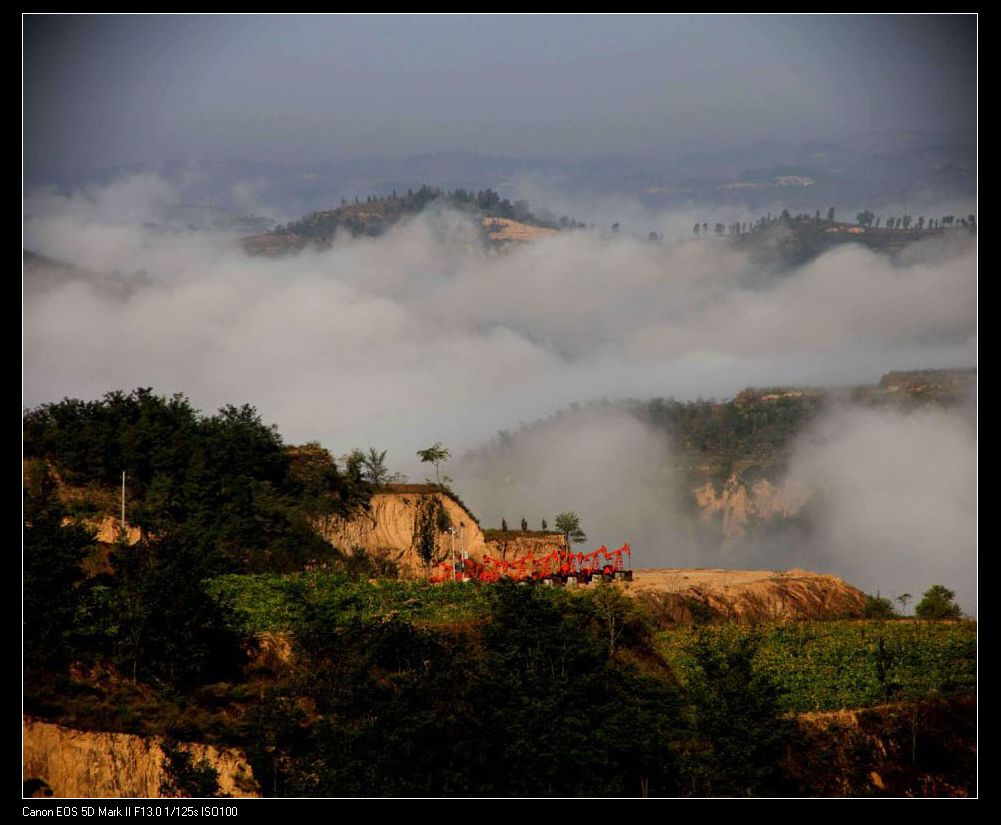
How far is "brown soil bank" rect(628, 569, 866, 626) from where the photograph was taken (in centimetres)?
5134

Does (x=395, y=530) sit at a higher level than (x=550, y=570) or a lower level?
higher

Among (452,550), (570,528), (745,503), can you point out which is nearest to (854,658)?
(452,550)

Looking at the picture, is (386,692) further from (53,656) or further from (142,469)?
(142,469)

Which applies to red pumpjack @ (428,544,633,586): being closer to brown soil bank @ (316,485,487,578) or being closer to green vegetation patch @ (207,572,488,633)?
brown soil bank @ (316,485,487,578)

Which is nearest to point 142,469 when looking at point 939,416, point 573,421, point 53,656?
point 53,656

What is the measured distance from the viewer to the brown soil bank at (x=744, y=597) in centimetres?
5134

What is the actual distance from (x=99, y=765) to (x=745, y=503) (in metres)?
64.9

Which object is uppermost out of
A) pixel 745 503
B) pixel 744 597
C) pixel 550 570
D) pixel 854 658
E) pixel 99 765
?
pixel 745 503

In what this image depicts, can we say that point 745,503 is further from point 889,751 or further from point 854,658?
point 889,751

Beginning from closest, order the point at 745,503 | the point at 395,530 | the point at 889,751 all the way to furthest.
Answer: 1. the point at 889,751
2. the point at 395,530
3. the point at 745,503

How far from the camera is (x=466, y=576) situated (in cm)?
5106

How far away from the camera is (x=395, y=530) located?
188 feet

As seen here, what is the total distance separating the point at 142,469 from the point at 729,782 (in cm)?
2761

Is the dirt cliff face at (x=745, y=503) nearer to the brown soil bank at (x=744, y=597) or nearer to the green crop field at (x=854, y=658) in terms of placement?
the brown soil bank at (x=744, y=597)
